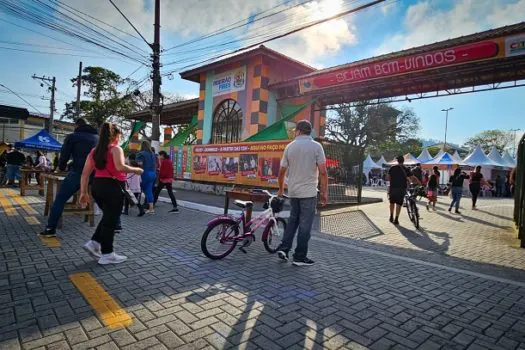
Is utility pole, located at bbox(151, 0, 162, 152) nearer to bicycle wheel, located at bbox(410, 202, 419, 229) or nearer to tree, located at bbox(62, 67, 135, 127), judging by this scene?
bicycle wheel, located at bbox(410, 202, 419, 229)

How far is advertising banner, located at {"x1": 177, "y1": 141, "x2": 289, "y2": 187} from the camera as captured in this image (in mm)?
11586

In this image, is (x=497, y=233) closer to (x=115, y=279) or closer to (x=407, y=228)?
(x=407, y=228)

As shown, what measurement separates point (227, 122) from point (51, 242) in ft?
46.7

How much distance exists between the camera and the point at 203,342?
2.25 meters

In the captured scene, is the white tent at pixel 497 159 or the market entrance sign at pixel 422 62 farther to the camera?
the white tent at pixel 497 159

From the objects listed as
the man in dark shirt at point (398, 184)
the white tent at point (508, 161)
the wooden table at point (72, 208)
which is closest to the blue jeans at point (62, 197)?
the wooden table at point (72, 208)

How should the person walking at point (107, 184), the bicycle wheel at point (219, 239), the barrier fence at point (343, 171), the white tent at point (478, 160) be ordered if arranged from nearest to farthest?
the person walking at point (107, 184)
the bicycle wheel at point (219, 239)
the barrier fence at point (343, 171)
the white tent at point (478, 160)

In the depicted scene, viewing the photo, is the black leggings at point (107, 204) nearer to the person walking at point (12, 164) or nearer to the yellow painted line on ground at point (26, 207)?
the yellow painted line on ground at point (26, 207)

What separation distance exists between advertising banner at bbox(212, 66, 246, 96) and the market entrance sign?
4.32 meters

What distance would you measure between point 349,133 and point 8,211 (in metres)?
36.6

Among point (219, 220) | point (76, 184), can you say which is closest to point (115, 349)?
point (219, 220)

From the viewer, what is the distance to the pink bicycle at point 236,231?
4.37 metres

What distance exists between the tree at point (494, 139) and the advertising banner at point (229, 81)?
61707 mm

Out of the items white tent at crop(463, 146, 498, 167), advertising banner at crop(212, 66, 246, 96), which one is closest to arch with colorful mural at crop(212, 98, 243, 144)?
advertising banner at crop(212, 66, 246, 96)
